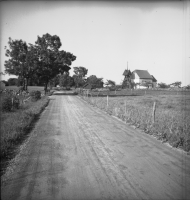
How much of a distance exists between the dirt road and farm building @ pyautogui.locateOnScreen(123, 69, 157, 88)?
63.9 metres

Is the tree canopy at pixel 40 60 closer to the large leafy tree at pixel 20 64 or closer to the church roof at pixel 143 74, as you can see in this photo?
the large leafy tree at pixel 20 64

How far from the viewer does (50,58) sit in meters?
39.5

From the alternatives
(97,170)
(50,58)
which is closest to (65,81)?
(50,58)

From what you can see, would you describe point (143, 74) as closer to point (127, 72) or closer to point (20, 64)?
point (127, 72)

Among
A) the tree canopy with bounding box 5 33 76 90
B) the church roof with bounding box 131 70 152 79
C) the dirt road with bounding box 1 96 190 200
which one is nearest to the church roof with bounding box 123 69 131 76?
the church roof with bounding box 131 70 152 79

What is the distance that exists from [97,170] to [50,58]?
38.7 meters

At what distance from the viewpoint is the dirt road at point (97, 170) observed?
11.3 feet

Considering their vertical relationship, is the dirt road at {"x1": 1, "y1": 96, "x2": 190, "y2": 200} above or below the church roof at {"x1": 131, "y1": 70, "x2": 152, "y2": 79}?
below

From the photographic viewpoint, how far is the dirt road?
11.3ft

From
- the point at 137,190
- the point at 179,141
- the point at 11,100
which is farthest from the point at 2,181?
the point at 11,100

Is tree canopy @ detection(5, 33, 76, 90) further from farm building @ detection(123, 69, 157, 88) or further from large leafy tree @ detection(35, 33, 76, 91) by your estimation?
farm building @ detection(123, 69, 157, 88)

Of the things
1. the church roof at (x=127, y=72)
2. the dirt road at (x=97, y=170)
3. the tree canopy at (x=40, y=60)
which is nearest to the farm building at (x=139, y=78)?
the church roof at (x=127, y=72)

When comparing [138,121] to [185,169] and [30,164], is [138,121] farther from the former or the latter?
[30,164]

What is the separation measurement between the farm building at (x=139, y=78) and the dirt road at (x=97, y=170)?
63.9 metres
